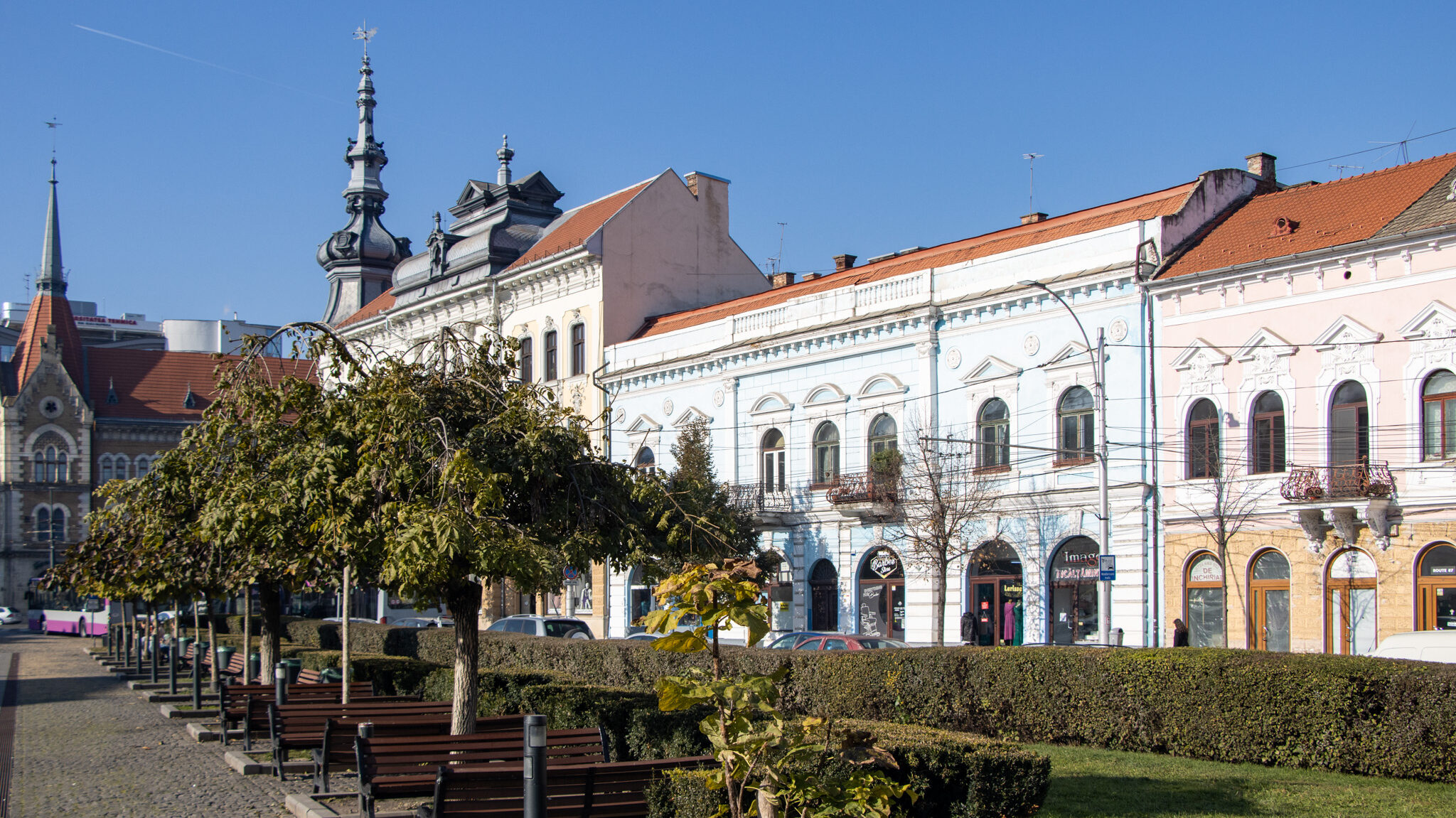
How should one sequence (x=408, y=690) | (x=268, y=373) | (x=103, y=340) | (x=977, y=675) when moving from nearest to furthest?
(x=268, y=373), (x=977, y=675), (x=408, y=690), (x=103, y=340)

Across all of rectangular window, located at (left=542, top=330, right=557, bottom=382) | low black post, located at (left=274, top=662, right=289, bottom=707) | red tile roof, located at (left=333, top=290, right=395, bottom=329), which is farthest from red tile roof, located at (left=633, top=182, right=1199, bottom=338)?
low black post, located at (left=274, top=662, right=289, bottom=707)

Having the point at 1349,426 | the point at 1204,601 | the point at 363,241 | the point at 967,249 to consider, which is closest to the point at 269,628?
the point at 1204,601

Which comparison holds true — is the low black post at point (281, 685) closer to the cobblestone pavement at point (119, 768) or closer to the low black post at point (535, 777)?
the cobblestone pavement at point (119, 768)

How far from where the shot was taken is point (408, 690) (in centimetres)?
1998

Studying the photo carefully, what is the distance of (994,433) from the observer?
33250mm

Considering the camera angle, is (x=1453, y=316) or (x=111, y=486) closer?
(x=111, y=486)

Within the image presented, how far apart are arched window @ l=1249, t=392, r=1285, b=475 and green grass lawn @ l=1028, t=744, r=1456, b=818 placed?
50.9ft

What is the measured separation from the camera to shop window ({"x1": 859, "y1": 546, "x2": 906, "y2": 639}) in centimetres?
3559

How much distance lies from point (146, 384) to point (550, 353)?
5282cm

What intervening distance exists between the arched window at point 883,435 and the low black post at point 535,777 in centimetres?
Answer: 2813

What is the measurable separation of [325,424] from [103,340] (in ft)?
384

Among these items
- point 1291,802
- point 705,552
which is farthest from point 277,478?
point 1291,802

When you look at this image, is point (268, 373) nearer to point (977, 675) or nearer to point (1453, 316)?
point (977, 675)

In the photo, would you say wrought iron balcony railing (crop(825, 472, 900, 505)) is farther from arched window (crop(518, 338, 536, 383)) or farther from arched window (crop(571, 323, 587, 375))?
arched window (crop(518, 338, 536, 383))
